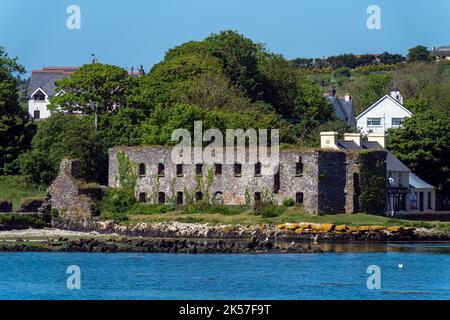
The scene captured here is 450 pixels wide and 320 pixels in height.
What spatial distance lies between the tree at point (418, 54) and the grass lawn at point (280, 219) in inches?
4136

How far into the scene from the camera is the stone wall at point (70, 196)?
68562 millimetres

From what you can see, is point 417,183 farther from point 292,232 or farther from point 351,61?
point 351,61

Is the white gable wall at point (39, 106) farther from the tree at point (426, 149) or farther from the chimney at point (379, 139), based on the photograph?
the chimney at point (379, 139)

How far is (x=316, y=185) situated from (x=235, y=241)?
6.99 meters

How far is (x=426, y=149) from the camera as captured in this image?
270 ft

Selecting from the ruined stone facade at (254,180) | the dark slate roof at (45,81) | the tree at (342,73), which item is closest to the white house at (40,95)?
the dark slate roof at (45,81)

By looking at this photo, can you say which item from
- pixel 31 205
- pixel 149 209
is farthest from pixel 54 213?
pixel 149 209

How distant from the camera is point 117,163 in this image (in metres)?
72.1

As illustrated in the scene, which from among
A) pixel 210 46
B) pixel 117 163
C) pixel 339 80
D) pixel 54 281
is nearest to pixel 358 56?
pixel 339 80

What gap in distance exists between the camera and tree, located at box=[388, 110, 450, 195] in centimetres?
8150

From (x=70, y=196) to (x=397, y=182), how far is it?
1848 cm
